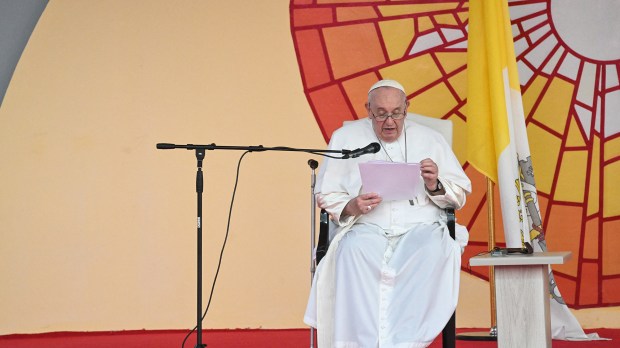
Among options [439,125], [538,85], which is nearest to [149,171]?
[439,125]

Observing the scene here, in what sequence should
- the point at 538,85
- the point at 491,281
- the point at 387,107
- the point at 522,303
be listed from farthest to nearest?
the point at 538,85 < the point at 491,281 < the point at 387,107 < the point at 522,303

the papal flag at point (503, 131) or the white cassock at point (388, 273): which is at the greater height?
the papal flag at point (503, 131)

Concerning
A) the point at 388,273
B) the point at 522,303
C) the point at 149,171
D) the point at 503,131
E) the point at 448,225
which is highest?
the point at 503,131

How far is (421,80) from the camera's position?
5.46 meters

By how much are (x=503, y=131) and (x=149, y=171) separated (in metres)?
2.09

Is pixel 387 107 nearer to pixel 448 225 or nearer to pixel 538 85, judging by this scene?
pixel 448 225

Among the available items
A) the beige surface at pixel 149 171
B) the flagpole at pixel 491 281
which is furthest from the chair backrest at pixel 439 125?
the beige surface at pixel 149 171

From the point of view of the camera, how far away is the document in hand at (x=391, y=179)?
3752mm

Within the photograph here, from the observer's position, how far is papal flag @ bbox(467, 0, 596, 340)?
187 inches

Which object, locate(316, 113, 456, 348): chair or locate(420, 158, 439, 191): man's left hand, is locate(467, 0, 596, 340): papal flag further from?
locate(420, 158, 439, 191): man's left hand

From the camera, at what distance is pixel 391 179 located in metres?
3.83

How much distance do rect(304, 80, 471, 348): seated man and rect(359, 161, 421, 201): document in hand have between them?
47 millimetres

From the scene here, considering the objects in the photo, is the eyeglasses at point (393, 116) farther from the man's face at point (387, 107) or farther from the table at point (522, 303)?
the table at point (522, 303)

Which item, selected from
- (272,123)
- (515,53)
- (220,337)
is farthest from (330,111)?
(220,337)
